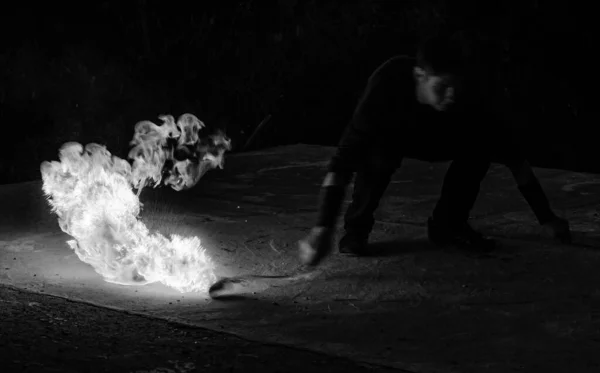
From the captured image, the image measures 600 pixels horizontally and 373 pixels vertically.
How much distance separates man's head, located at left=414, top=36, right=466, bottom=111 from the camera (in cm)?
594

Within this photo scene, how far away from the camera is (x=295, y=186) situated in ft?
29.7

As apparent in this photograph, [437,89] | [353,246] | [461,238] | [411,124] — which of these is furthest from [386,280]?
[437,89]

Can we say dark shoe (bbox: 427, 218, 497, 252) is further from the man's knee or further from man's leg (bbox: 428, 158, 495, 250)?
the man's knee

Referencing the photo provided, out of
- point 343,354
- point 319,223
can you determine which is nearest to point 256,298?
point 319,223

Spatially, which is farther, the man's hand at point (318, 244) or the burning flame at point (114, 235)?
the burning flame at point (114, 235)

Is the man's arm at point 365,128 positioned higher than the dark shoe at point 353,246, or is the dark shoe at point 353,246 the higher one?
the man's arm at point 365,128

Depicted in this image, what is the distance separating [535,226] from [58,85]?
5.44 m

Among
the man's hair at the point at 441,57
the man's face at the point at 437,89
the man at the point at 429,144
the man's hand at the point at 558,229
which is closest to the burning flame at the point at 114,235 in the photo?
the man at the point at 429,144

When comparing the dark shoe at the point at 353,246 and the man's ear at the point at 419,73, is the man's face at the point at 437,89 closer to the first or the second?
the man's ear at the point at 419,73

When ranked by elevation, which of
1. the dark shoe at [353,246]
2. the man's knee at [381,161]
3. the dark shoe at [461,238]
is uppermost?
the man's knee at [381,161]

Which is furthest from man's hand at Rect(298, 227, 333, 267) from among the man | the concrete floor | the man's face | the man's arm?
the man's face

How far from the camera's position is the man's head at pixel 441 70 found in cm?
594

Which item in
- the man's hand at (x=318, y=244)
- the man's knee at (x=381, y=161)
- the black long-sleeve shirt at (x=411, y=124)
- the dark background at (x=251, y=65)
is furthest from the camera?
the dark background at (x=251, y=65)

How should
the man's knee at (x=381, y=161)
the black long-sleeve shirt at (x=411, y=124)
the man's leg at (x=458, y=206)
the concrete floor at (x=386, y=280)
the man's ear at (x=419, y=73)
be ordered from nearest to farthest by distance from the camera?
1. the concrete floor at (x=386, y=280)
2. the man's ear at (x=419, y=73)
3. the black long-sleeve shirt at (x=411, y=124)
4. the man's knee at (x=381, y=161)
5. the man's leg at (x=458, y=206)
